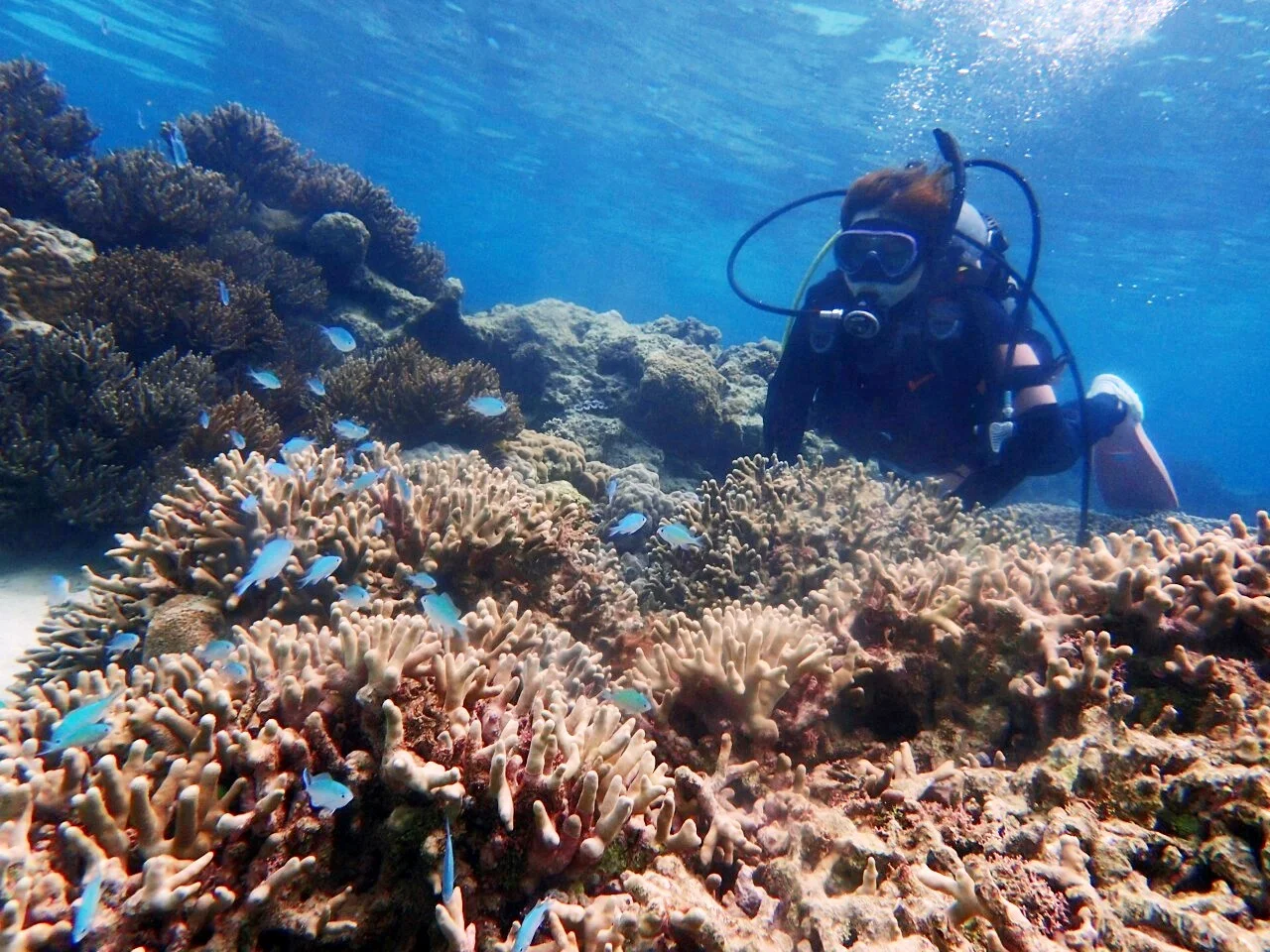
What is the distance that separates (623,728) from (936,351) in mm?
5170

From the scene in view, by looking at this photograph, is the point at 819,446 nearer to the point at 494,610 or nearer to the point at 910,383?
Answer: the point at 910,383

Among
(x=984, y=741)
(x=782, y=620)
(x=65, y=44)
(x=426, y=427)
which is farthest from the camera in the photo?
(x=65, y=44)

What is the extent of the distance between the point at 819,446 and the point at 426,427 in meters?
5.48

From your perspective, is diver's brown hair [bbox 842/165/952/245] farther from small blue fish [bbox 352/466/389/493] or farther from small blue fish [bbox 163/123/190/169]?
small blue fish [bbox 163/123/190/169]

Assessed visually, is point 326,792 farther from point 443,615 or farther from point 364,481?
point 364,481

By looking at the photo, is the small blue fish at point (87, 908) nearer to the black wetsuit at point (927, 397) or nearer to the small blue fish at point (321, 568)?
the small blue fish at point (321, 568)

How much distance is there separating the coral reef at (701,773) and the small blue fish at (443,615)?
20 millimetres

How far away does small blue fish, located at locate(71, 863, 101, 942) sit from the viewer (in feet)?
5.01

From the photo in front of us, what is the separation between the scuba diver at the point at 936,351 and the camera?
5809 mm

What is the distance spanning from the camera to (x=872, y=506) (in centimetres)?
532

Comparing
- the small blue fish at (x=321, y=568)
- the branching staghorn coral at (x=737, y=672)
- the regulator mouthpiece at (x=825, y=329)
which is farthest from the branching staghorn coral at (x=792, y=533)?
the small blue fish at (x=321, y=568)

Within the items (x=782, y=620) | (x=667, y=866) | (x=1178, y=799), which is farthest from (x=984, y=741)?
(x=667, y=866)

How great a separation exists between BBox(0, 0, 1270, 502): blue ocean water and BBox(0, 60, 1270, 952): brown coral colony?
11150 millimetres

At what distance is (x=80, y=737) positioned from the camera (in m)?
1.95
